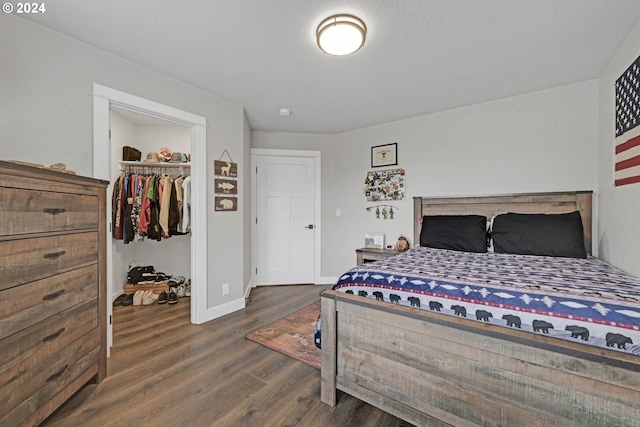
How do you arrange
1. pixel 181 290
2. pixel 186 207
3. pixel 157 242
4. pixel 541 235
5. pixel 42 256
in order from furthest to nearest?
pixel 157 242, pixel 181 290, pixel 186 207, pixel 541 235, pixel 42 256

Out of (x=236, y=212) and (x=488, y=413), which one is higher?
(x=236, y=212)

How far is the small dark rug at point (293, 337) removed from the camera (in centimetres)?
210

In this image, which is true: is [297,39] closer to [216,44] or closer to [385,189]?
[216,44]

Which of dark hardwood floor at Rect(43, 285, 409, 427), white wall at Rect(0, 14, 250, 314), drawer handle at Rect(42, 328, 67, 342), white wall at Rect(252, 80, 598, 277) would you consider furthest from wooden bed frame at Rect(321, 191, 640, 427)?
white wall at Rect(252, 80, 598, 277)

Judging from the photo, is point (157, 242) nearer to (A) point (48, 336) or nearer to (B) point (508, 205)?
(A) point (48, 336)

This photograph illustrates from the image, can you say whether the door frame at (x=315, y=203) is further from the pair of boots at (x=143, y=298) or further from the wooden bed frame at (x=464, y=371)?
the wooden bed frame at (x=464, y=371)

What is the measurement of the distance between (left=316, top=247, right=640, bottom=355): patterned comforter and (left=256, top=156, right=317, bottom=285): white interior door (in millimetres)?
2420

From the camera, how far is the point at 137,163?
325cm

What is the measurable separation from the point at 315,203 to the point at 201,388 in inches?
113

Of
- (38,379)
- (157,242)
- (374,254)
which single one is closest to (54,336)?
(38,379)

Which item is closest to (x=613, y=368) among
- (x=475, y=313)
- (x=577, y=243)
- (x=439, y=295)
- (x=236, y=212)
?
(x=475, y=313)

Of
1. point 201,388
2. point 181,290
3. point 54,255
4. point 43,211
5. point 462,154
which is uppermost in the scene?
point 462,154

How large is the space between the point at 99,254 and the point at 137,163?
1.95 m

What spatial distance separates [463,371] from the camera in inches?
47.0
